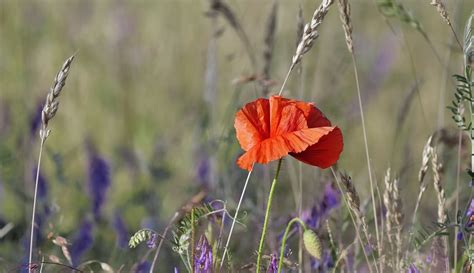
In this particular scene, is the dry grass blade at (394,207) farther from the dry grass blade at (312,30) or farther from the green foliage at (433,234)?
the dry grass blade at (312,30)

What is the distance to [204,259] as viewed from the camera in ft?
5.07

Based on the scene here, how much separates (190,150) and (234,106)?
78 centimetres

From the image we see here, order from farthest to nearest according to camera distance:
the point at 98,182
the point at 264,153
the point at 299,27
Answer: the point at 98,182
the point at 299,27
the point at 264,153

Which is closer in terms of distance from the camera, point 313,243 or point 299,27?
point 313,243

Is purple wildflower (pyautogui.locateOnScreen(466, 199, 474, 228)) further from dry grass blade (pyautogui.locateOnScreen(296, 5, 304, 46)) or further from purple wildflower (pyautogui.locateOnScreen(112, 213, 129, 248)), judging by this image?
purple wildflower (pyautogui.locateOnScreen(112, 213, 129, 248))

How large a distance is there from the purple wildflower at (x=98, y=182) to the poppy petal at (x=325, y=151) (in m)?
1.48

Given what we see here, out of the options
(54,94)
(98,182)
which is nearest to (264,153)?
(54,94)

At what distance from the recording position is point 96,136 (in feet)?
13.3

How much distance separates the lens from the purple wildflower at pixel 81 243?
2.41 m

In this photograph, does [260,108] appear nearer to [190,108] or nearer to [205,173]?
[205,173]

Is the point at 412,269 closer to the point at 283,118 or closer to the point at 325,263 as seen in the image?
the point at 325,263

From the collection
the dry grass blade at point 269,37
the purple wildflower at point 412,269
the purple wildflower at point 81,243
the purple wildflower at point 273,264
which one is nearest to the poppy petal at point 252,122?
the purple wildflower at point 273,264

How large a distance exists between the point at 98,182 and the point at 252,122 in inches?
58.5

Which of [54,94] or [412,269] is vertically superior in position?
[54,94]
